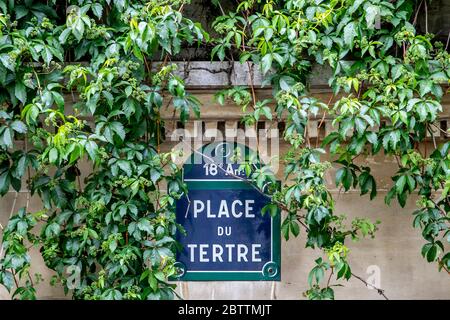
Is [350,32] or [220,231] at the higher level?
[350,32]

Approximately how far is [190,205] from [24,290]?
1315 millimetres

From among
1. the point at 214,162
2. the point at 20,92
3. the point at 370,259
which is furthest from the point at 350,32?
the point at 20,92

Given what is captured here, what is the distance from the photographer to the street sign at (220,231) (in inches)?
253

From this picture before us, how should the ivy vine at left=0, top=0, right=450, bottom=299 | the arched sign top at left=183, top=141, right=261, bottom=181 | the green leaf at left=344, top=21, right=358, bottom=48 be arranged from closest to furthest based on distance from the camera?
the ivy vine at left=0, top=0, right=450, bottom=299 < the green leaf at left=344, top=21, right=358, bottom=48 < the arched sign top at left=183, top=141, right=261, bottom=181

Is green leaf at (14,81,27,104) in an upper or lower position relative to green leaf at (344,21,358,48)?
lower

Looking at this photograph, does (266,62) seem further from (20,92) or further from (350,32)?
(20,92)

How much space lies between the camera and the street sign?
642 centimetres

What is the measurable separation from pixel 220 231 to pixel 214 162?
50 centimetres

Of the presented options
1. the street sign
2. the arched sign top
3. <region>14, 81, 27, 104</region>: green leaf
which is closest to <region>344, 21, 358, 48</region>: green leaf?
the arched sign top

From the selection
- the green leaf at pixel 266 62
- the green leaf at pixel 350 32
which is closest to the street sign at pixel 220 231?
the green leaf at pixel 266 62

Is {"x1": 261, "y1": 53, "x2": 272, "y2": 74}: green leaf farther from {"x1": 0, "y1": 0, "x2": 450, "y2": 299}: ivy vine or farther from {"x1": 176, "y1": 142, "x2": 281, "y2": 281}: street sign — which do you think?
{"x1": 176, "y1": 142, "x2": 281, "y2": 281}: street sign

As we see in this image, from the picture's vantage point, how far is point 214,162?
6398 millimetres

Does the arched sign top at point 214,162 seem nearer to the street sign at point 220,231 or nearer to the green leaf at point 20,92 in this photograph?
the street sign at point 220,231

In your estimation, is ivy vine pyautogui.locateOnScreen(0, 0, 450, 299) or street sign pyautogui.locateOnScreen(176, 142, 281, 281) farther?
street sign pyautogui.locateOnScreen(176, 142, 281, 281)
